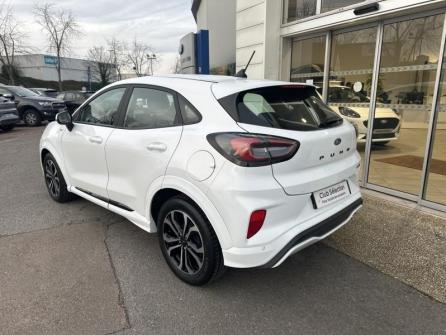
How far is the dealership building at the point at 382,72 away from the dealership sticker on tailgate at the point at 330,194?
6.90 ft

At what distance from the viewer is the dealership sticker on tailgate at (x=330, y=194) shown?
2.54 metres

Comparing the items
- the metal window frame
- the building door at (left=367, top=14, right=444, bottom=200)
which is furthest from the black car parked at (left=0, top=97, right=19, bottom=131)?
the building door at (left=367, top=14, right=444, bottom=200)

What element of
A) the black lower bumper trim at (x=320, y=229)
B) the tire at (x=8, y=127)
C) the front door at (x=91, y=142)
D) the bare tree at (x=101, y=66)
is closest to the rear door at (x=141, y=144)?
the front door at (x=91, y=142)

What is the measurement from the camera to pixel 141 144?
2947mm

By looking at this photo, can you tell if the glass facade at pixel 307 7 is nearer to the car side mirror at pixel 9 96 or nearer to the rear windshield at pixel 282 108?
the rear windshield at pixel 282 108

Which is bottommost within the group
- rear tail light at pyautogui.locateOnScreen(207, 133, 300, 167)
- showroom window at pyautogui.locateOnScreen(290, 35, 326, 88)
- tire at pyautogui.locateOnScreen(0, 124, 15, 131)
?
tire at pyautogui.locateOnScreen(0, 124, 15, 131)

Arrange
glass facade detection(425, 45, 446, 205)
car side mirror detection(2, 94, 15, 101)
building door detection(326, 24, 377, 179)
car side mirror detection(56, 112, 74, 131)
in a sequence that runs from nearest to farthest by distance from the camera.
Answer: car side mirror detection(56, 112, 74, 131) < glass facade detection(425, 45, 446, 205) < building door detection(326, 24, 377, 179) < car side mirror detection(2, 94, 15, 101)

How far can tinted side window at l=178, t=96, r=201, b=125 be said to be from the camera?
260 centimetres

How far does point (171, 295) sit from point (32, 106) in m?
13.8

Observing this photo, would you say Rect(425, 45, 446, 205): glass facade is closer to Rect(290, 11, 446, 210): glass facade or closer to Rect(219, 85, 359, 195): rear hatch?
Rect(290, 11, 446, 210): glass facade

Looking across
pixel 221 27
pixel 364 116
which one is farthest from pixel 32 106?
pixel 364 116

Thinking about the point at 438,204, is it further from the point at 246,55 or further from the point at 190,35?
the point at 190,35

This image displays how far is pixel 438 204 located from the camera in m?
4.23

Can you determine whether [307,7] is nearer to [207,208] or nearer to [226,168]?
[226,168]
